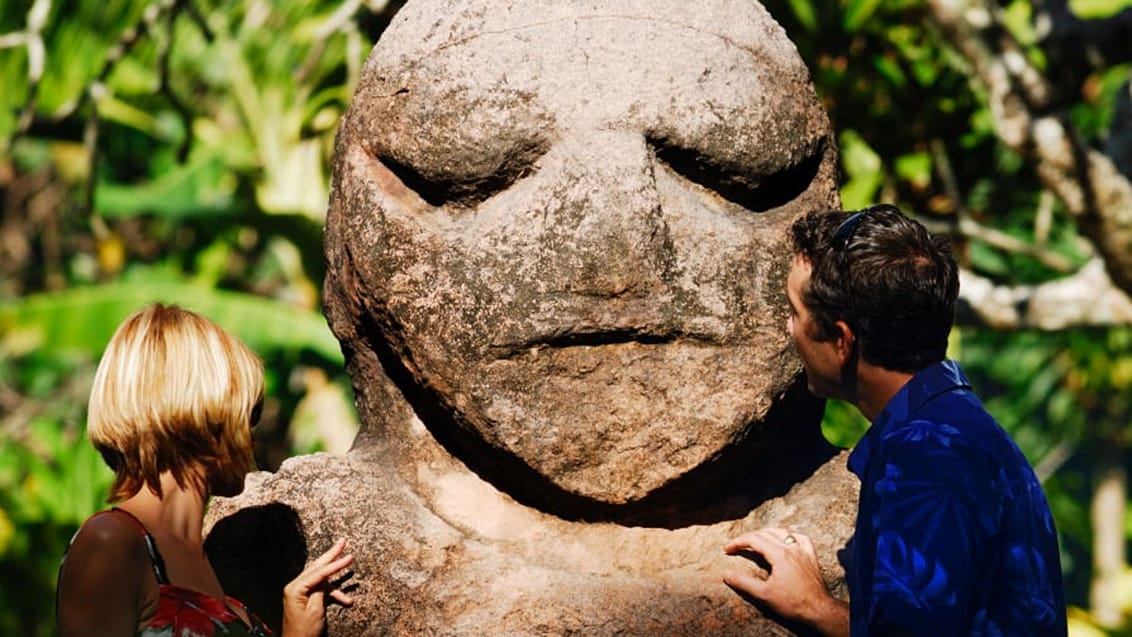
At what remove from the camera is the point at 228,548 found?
2781mm

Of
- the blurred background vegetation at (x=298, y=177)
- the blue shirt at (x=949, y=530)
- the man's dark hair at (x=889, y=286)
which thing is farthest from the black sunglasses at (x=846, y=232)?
the blurred background vegetation at (x=298, y=177)

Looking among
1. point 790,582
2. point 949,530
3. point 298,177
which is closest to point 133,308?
point 298,177

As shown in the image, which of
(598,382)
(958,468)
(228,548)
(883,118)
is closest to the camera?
(958,468)

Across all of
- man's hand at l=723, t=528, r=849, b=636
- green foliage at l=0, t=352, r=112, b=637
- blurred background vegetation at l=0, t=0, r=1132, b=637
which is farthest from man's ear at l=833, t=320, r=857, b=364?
green foliage at l=0, t=352, r=112, b=637

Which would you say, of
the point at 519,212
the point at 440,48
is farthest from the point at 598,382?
the point at 440,48

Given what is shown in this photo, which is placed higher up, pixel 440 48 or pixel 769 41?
pixel 440 48

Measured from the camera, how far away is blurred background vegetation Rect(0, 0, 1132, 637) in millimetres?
6219

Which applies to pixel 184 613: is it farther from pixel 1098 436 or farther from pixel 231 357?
pixel 1098 436

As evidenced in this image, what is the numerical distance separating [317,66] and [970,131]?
10.8ft

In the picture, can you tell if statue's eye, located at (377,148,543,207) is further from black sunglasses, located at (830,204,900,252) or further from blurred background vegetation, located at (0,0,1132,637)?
blurred background vegetation, located at (0,0,1132,637)

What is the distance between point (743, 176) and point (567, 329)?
1.57 feet

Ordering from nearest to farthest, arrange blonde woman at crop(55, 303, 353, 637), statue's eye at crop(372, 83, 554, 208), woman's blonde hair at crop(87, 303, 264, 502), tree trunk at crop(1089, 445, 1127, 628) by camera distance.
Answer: blonde woman at crop(55, 303, 353, 637)
woman's blonde hair at crop(87, 303, 264, 502)
statue's eye at crop(372, 83, 554, 208)
tree trunk at crop(1089, 445, 1127, 628)

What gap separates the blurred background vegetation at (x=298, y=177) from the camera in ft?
20.4

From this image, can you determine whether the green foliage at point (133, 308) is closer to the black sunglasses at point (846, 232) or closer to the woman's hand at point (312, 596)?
the woman's hand at point (312, 596)
